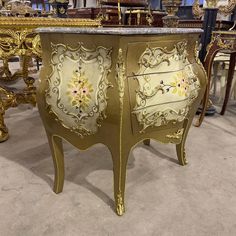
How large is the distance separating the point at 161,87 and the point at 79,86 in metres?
0.36

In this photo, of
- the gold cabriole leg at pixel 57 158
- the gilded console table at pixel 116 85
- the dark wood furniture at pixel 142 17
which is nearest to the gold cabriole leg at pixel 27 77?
the gold cabriole leg at pixel 57 158

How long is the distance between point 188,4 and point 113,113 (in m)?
5.53

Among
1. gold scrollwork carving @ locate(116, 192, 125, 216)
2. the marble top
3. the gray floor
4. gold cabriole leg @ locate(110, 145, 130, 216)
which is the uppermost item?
the marble top

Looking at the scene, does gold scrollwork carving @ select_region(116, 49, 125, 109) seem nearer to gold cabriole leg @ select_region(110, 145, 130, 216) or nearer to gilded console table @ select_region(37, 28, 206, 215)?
gilded console table @ select_region(37, 28, 206, 215)

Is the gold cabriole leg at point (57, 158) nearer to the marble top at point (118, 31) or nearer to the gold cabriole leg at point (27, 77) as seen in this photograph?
the marble top at point (118, 31)

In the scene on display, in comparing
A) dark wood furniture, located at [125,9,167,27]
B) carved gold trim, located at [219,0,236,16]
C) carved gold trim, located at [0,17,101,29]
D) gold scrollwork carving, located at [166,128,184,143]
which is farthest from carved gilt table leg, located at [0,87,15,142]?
carved gold trim, located at [219,0,236,16]

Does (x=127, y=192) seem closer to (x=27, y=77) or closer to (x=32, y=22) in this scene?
(x=32, y=22)

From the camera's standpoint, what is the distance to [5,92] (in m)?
2.39

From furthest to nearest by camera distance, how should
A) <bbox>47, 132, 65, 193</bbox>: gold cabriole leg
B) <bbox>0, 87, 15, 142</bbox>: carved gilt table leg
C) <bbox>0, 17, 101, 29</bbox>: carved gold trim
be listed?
<bbox>0, 87, 15, 142</bbox>: carved gilt table leg, <bbox>0, 17, 101, 29</bbox>: carved gold trim, <bbox>47, 132, 65, 193</bbox>: gold cabriole leg

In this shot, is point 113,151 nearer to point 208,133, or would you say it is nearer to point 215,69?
point 208,133

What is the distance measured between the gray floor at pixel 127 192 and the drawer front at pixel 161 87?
1.44ft

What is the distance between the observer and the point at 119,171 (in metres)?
1.26

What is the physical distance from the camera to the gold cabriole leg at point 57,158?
56.4 inches

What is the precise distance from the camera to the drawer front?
3.76 ft
